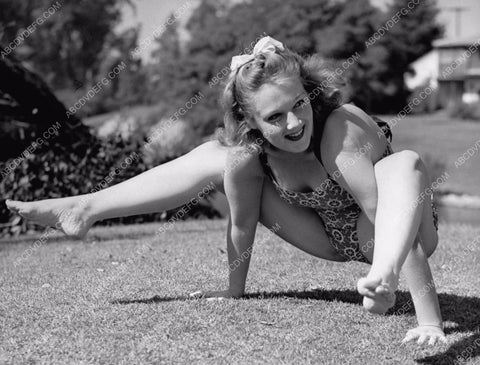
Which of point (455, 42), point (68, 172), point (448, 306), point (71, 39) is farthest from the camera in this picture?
point (455, 42)

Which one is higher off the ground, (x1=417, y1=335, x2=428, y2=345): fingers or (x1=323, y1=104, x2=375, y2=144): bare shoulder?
(x1=323, y1=104, x2=375, y2=144): bare shoulder

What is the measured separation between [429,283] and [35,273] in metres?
2.85

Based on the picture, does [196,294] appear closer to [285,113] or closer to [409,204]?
[285,113]

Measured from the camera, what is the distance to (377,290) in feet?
9.09

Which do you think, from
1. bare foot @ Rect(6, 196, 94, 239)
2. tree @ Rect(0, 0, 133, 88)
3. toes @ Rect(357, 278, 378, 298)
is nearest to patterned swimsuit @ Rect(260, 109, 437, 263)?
toes @ Rect(357, 278, 378, 298)

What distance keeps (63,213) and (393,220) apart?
179 cm

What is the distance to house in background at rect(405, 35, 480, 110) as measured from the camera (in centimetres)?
5419

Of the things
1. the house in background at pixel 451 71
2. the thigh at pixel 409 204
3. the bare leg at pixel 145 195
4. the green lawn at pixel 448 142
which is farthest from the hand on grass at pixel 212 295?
the house in background at pixel 451 71

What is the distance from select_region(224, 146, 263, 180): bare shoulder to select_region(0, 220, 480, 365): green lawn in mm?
688

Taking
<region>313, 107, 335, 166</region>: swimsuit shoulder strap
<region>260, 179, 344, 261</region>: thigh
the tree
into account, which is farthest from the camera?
the tree

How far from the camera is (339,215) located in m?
3.75

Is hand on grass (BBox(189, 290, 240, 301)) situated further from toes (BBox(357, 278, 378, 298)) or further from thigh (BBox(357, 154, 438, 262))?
toes (BBox(357, 278, 378, 298))

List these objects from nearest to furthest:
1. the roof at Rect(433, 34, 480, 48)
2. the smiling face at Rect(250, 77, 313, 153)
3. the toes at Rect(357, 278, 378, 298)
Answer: the toes at Rect(357, 278, 378, 298) → the smiling face at Rect(250, 77, 313, 153) → the roof at Rect(433, 34, 480, 48)

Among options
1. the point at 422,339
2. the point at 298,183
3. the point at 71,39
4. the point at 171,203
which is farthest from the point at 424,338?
the point at 71,39
